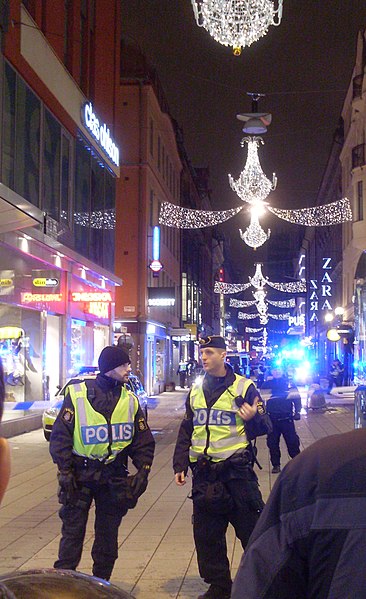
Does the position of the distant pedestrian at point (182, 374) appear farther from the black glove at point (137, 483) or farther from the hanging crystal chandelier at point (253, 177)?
the black glove at point (137, 483)

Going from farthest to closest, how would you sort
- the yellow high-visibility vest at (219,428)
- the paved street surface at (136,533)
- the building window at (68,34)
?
the building window at (68,34) → the paved street surface at (136,533) → the yellow high-visibility vest at (219,428)

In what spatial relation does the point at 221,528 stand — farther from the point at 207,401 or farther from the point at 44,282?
the point at 44,282

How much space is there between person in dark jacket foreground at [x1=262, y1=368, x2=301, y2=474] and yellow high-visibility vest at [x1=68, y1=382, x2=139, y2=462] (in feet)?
24.0

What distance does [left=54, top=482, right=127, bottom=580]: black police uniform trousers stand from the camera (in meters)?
5.63

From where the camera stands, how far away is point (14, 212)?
49.7 feet

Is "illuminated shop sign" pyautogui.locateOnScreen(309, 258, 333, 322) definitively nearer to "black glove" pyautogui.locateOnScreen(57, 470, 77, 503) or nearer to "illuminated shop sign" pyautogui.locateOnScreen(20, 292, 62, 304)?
"illuminated shop sign" pyautogui.locateOnScreen(20, 292, 62, 304)

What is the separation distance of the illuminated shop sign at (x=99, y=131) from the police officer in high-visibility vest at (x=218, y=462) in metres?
20.7

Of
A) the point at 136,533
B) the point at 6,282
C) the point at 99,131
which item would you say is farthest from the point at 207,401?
the point at 99,131

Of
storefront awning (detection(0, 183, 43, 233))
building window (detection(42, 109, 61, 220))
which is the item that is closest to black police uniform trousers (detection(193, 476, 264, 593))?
storefront awning (detection(0, 183, 43, 233))

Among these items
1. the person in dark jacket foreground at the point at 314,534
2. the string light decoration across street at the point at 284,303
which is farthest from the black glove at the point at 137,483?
the string light decoration across street at the point at 284,303

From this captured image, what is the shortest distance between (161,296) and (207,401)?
3224 cm

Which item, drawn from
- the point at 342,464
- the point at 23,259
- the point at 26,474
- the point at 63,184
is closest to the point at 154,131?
the point at 63,184

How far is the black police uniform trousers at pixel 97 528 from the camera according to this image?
18.5 feet

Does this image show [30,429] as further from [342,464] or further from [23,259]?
[342,464]
